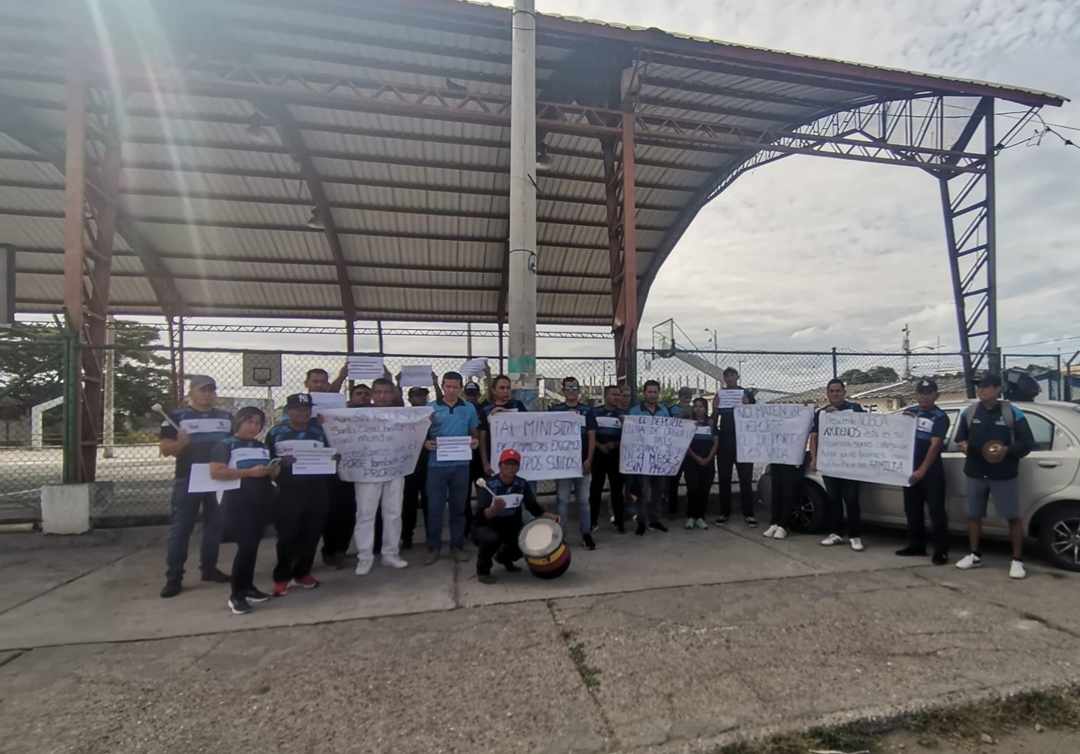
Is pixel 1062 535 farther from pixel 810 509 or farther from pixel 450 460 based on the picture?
pixel 450 460

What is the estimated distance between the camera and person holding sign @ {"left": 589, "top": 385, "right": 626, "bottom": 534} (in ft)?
21.6

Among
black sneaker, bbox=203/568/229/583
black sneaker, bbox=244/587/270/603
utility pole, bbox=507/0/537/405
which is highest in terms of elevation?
utility pole, bbox=507/0/537/405

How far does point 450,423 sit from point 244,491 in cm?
188

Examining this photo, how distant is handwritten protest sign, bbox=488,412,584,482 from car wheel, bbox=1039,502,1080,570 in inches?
171

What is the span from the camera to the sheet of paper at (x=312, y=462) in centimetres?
460

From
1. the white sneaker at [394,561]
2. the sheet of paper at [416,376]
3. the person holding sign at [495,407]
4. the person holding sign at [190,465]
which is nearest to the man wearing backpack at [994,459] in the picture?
the person holding sign at [495,407]

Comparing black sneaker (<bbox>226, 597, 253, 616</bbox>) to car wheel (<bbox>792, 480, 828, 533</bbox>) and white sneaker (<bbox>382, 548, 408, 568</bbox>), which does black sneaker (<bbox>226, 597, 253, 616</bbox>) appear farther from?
car wheel (<bbox>792, 480, 828, 533</bbox>)

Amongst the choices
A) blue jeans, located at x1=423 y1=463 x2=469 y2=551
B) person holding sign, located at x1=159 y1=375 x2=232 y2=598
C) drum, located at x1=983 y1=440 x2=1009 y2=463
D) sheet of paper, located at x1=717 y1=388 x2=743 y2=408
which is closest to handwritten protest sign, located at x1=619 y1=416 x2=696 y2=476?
sheet of paper, located at x1=717 y1=388 x2=743 y2=408

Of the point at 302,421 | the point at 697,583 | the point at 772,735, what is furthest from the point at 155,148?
the point at 772,735

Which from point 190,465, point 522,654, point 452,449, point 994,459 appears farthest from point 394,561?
point 994,459

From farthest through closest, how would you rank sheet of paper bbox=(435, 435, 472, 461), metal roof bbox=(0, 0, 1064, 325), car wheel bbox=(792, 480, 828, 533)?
1. metal roof bbox=(0, 0, 1064, 325)
2. car wheel bbox=(792, 480, 828, 533)
3. sheet of paper bbox=(435, 435, 472, 461)

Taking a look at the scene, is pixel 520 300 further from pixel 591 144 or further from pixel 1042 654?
pixel 591 144

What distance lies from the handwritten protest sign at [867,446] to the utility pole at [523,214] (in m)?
3.43

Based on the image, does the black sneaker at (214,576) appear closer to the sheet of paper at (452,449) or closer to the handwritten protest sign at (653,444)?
the sheet of paper at (452,449)
